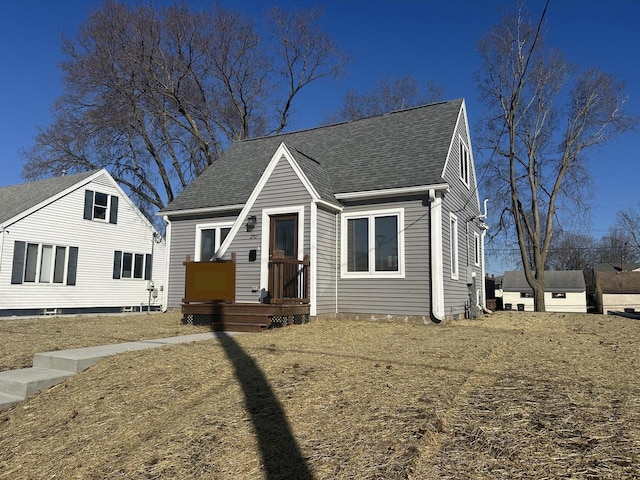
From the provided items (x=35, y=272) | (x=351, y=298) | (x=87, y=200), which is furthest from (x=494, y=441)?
(x=87, y=200)

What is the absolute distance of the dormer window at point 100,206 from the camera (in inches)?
831

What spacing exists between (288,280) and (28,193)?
55.2ft

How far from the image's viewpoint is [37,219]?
18.8 m

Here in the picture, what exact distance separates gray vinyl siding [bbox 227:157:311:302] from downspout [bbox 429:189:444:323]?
3.13 metres

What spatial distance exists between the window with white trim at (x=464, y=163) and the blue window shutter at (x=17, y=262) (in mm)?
16999

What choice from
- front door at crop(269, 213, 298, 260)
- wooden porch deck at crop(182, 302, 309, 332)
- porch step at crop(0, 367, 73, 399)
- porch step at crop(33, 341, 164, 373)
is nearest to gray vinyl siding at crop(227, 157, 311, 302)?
front door at crop(269, 213, 298, 260)

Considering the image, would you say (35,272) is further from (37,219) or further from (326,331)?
(326,331)

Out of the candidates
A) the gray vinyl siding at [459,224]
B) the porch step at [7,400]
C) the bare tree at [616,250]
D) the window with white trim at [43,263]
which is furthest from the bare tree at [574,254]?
the porch step at [7,400]

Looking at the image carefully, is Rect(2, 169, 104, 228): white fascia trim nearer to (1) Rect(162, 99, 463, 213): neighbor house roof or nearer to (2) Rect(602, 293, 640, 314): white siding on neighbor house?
(1) Rect(162, 99, 463, 213): neighbor house roof

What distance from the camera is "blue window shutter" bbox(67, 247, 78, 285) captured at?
19.9 meters

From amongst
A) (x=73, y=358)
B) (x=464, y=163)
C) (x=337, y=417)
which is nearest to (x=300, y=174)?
(x=464, y=163)

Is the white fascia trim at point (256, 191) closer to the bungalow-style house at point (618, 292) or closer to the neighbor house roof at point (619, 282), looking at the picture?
the bungalow-style house at point (618, 292)

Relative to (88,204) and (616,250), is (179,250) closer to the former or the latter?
(88,204)

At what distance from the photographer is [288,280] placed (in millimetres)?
10820
